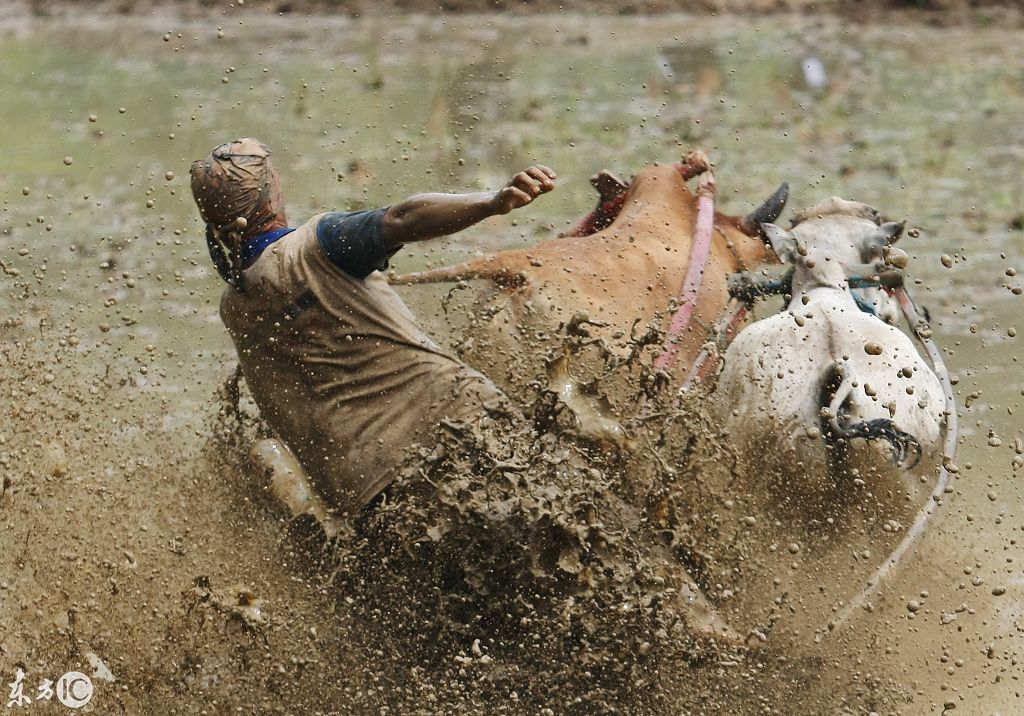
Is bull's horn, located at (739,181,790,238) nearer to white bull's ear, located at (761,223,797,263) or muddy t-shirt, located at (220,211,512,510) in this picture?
white bull's ear, located at (761,223,797,263)

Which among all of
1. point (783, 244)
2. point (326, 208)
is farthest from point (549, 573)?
point (326, 208)

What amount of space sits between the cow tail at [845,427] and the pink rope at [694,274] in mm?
503

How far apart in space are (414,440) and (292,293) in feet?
1.71

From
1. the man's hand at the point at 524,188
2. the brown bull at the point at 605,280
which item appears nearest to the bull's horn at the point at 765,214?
the brown bull at the point at 605,280

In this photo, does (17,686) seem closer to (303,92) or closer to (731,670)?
(731,670)

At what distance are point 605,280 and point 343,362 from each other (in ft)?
3.38

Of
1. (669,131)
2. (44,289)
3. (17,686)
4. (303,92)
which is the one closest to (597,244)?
(17,686)

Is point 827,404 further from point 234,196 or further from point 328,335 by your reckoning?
point 234,196

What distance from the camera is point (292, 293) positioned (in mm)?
3744

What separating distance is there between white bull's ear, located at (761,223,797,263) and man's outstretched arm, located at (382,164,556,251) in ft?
4.17

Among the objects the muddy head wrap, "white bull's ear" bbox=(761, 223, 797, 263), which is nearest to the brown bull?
"white bull's ear" bbox=(761, 223, 797, 263)

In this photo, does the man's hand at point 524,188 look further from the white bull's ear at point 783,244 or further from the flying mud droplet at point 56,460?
the flying mud droplet at point 56,460

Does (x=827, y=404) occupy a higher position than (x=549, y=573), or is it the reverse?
(x=827, y=404)

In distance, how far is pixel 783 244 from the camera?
15.0 ft
